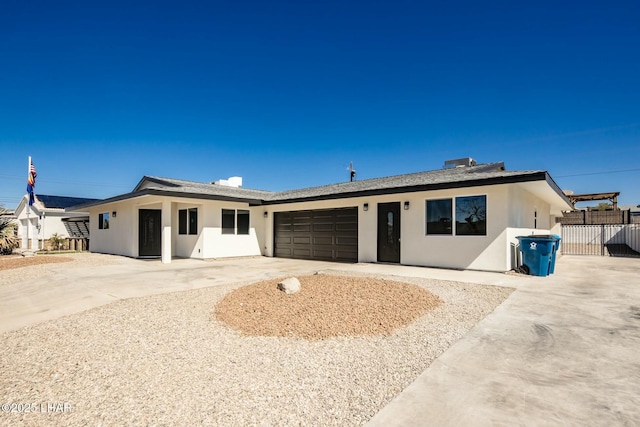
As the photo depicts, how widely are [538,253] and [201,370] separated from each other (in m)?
8.81

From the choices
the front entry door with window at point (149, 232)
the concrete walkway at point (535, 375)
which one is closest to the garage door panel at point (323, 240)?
the front entry door with window at point (149, 232)

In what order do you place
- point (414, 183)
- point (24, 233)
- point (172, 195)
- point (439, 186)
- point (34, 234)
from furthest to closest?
point (24, 233)
point (34, 234)
point (172, 195)
point (414, 183)
point (439, 186)

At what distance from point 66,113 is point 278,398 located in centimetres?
1895

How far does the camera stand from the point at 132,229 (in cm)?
1380

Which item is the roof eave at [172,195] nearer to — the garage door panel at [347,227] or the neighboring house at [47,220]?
the garage door panel at [347,227]

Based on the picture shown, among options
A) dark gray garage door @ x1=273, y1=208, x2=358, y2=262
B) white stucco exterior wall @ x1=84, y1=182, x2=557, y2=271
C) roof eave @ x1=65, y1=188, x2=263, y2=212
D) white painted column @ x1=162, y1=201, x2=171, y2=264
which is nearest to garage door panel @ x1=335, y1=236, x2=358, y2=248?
dark gray garage door @ x1=273, y1=208, x2=358, y2=262

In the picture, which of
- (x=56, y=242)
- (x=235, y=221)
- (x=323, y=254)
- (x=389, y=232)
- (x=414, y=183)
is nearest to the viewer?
(x=414, y=183)

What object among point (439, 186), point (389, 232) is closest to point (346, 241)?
point (389, 232)

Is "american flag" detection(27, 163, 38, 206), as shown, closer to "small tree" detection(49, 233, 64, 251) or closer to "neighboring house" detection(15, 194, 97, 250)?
"small tree" detection(49, 233, 64, 251)

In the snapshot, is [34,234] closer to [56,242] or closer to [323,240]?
[56,242]

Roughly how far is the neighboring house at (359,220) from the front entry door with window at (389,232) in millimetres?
36

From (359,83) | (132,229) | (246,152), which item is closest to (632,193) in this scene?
(359,83)

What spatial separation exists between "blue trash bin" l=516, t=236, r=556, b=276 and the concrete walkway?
10.1 ft

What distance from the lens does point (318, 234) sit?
1305 centimetres
